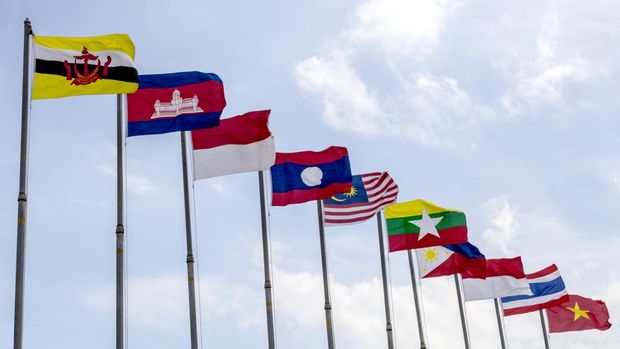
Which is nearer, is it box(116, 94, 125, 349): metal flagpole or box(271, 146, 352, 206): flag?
box(116, 94, 125, 349): metal flagpole

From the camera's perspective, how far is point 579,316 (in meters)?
49.3

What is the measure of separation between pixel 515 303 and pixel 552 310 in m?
3.41

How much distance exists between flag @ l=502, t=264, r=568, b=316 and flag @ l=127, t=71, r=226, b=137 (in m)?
24.6

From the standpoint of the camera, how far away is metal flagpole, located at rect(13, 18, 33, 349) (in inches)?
791

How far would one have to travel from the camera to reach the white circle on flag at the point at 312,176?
33.4 m

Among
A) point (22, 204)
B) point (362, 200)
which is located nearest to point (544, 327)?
point (362, 200)

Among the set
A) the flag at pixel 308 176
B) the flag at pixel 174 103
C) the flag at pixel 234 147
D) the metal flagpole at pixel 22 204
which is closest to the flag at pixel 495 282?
the flag at pixel 308 176

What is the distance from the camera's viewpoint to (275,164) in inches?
1315

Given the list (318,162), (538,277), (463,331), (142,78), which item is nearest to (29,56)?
(142,78)

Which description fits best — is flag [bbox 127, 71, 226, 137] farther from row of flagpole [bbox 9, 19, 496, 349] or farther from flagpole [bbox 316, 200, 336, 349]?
flagpole [bbox 316, 200, 336, 349]

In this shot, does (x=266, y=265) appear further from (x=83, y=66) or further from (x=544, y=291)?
(x=544, y=291)

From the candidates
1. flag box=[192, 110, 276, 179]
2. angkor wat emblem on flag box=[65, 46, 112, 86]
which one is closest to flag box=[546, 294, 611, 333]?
flag box=[192, 110, 276, 179]

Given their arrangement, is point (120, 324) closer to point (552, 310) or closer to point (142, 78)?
point (142, 78)

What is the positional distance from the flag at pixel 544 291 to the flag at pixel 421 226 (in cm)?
930
